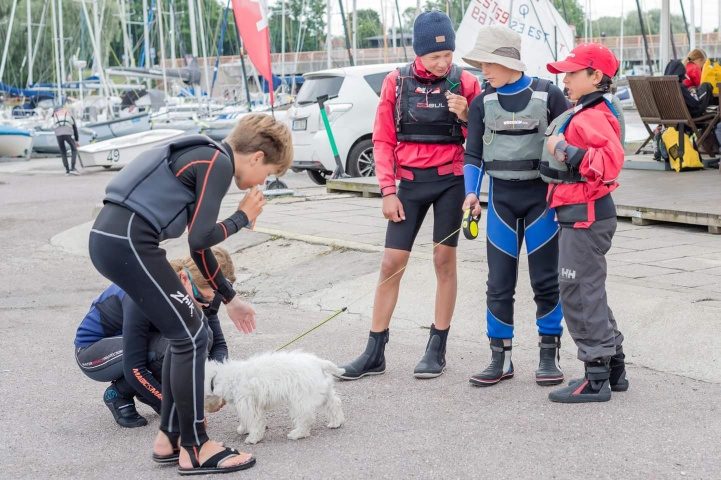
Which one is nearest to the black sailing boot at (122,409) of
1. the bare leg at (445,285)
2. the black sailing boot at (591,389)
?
the bare leg at (445,285)

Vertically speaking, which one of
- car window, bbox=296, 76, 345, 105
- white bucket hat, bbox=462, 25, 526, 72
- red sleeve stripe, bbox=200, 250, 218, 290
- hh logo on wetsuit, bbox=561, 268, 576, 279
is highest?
white bucket hat, bbox=462, 25, 526, 72

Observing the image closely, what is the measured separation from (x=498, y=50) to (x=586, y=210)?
3.36ft

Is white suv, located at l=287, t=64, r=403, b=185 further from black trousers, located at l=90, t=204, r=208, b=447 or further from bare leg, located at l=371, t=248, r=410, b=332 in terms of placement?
black trousers, located at l=90, t=204, r=208, b=447

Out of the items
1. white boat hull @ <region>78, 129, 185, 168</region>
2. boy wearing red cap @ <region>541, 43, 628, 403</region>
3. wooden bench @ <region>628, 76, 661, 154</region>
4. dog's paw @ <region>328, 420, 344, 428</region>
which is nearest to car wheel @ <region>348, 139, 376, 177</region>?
wooden bench @ <region>628, 76, 661, 154</region>

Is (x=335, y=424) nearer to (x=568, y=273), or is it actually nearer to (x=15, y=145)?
(x=568, y=273)

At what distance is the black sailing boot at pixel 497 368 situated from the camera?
17.9ft

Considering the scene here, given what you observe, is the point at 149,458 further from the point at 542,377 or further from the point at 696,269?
the point at 696,269

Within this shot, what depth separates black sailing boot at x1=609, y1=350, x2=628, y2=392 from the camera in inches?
207

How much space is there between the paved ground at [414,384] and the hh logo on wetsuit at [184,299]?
30.4 inches

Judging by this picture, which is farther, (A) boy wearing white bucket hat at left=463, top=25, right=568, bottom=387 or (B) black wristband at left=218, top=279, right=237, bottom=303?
(A) boy wearing white bucket hat at left=463, top=25, right=568, bottom=387

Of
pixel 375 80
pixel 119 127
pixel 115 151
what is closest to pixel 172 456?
pixel 375 80

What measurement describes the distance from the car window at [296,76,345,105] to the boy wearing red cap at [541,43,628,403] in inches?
433

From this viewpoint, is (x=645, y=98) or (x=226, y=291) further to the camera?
(x=645, y=98)

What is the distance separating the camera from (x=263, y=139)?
4180 mm
